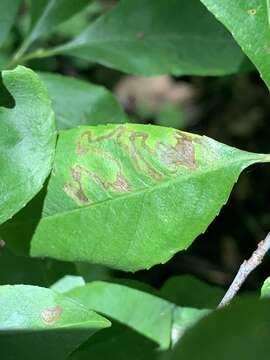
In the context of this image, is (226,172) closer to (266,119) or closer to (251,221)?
(251,221)

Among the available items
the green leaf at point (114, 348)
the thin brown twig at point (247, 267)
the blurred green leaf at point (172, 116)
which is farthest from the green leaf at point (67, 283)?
the blurred green leaf at point (172, 116)

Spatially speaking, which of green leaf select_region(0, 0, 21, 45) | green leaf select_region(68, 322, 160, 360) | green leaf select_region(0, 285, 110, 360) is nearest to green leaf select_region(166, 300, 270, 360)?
green leaf select_region(0, 285, 110, 360)

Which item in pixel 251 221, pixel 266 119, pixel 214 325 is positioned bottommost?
pixel 251 221

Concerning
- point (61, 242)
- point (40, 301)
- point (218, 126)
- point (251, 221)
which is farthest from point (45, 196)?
point (218, 126)

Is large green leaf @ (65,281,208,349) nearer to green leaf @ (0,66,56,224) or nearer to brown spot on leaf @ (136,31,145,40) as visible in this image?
green leaf @ (0,66,56,224)

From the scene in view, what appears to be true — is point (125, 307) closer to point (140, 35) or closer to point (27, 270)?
point (27, 270)

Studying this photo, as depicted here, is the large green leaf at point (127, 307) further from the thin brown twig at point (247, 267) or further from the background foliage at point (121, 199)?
the thin brown twig at point (247, 267)
